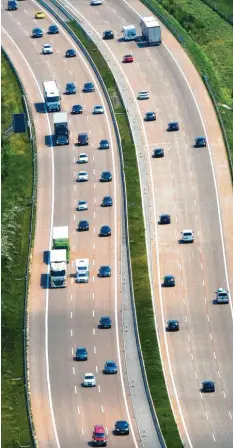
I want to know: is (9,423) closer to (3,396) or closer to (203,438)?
(3,396)

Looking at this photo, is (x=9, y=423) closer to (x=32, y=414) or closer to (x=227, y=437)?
(x=32, y=414)

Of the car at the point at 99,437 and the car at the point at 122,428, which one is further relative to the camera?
the car at the point at 122,428

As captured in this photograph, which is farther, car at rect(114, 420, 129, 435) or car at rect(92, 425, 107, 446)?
car at rect(114, 420, 129, 435)

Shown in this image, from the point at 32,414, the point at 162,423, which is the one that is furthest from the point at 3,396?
the point at 162,423

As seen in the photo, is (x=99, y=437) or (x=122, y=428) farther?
(x=122, y=428)

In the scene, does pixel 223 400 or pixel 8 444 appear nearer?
pixel 8 444

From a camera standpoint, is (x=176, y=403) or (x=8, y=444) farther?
(x=176, y=403)
